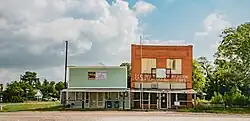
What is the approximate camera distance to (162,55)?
57.8 meters

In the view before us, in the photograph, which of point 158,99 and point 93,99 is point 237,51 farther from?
point 93,99

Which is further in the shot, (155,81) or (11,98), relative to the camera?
(11,98)

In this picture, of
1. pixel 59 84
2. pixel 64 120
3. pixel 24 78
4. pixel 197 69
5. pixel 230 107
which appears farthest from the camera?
pixel 24 78

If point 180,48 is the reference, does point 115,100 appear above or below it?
below

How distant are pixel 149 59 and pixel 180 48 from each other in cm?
410

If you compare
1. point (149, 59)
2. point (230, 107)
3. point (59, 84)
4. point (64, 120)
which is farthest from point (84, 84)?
point (59, 84)

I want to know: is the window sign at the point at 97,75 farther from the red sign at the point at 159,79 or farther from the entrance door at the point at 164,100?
the entrance door at the point at 164,100

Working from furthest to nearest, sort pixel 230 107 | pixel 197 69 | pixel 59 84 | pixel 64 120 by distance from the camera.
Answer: pixel 59 84
pixel 197 69
pixel 230 107
pixel 64 120

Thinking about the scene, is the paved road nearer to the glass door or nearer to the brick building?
the brick building

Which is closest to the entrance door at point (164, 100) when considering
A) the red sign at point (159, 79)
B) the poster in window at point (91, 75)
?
the red sign at point (159, 79)

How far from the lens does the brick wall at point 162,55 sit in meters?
57.5

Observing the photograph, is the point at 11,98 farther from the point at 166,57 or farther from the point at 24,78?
the point at 24,78

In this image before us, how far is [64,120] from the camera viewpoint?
2845 centimetres

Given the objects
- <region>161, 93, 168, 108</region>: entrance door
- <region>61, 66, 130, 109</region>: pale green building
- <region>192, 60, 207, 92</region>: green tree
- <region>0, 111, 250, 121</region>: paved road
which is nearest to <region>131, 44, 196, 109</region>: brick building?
<region>161, 93, 168, 108</region>: entrance door
